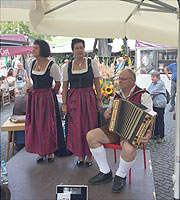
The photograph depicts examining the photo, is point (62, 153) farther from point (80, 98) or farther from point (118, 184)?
point (118, 184)

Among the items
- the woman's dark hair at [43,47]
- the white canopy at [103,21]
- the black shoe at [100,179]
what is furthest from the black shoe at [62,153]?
the white canopy at [103,21]

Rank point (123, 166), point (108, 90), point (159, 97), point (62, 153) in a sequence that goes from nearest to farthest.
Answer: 1. point (123, 166)
2. point (62, 153)
3. point (108, 90)
4. point (159, 97)

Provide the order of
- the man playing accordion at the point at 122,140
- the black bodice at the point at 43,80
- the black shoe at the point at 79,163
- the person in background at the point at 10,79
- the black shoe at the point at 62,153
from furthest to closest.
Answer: the person in background at the point at 10,79
the black shoe at the point at 62,153
the black shoe at the point at 79,163
the black bodice at the point at 43,80
the man playing accordion at the point at 122,140

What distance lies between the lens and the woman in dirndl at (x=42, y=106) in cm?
→ 307

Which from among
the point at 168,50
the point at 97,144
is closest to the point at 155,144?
→ the point at 97,144

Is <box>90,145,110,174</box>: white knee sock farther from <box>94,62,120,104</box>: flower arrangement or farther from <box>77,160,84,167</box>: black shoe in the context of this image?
<box>94,62,120,104</box>: flower arrangement

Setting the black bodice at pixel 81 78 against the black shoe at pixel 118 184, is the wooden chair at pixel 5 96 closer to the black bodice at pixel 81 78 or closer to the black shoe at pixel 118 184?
the black bodice at pixel 81 78

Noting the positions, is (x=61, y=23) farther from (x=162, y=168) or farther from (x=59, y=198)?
(x=162, y=168)

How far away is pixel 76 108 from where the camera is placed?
3033 millimetres

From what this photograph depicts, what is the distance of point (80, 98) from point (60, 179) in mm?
1006

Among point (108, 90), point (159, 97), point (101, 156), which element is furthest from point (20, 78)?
point (101, 156)

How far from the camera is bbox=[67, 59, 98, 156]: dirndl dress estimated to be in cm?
299

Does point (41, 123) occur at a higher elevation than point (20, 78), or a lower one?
lower

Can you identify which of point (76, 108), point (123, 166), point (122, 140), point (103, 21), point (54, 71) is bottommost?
point (123, 166)
